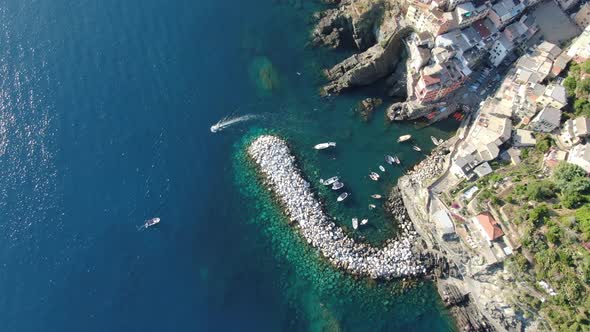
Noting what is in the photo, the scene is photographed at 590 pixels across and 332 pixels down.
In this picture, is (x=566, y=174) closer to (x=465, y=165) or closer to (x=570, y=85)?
(x=465, y=165)

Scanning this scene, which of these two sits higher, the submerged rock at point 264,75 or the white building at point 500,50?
the white building at point 500,50

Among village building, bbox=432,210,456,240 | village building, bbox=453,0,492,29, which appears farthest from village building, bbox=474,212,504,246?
village building, bbox=453,0,492,29

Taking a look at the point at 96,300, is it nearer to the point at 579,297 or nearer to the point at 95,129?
the point at 95,129

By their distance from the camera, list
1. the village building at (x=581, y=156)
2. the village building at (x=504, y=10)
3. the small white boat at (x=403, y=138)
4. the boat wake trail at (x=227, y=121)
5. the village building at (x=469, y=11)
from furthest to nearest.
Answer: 1. the boat wake trail at (x=227, y=121)
2. the small white boat at (x=403, y=138)
3. the village building at (x=504, y=10)
4. the village building at (x=469, y=11)
5. the village building at (x=581, y=156)

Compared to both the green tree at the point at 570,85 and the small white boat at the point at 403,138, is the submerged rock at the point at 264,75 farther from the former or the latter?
the green tree at the point at 570,85

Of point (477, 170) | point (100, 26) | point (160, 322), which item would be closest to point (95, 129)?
point (100, 26)

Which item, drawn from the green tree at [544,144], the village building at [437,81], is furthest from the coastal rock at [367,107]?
the green tree at [544,144]

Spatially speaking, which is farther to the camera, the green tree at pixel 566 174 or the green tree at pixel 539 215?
the green tree at pixel 566 174
